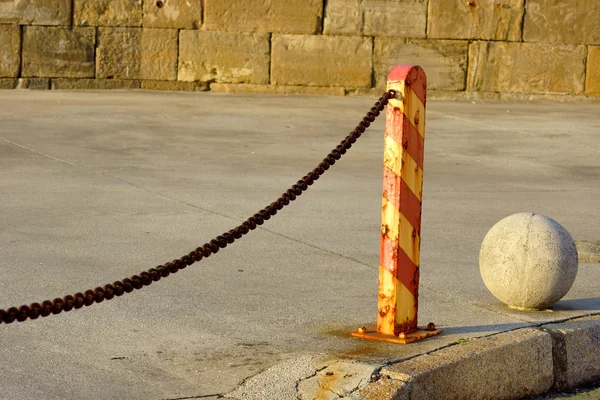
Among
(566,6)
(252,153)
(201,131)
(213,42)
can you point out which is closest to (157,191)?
(252,153)

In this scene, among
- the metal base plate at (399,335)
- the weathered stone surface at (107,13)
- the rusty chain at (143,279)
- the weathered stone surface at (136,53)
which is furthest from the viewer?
the weathered stone surface at (136,53)

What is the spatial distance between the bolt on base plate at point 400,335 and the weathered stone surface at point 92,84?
10.3 meters

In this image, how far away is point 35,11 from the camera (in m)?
14.4

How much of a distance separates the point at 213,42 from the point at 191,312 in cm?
978

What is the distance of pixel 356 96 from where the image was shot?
49.1 ft

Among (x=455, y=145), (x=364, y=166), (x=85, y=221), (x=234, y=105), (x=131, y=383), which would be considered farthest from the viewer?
(x=234, y=105)

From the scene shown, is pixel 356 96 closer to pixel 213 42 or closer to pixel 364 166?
pixel 213 42

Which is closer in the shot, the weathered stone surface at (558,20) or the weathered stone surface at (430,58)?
the weathered stone surface at (430,58)

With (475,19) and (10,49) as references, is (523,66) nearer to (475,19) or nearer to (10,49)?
(475,19)

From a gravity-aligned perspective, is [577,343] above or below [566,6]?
below

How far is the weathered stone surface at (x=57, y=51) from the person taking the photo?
1441 cm

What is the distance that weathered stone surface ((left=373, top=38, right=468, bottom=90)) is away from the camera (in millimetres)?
14969

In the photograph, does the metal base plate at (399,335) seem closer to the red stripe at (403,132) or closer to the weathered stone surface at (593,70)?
the red stripe at (403,132)

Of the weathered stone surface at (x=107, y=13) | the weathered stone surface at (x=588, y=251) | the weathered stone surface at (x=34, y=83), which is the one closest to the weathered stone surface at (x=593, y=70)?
the weathered stone surface at (x=107, y=13)
